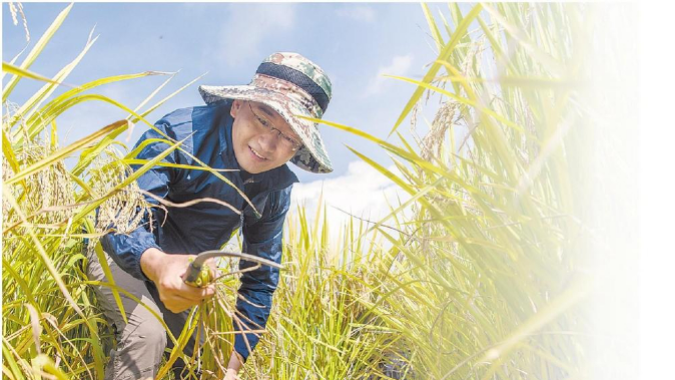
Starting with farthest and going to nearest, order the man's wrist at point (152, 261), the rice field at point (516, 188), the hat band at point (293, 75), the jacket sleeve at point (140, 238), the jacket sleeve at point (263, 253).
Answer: the jacket sleeve at point (263, 253)
the hat band at point (293, 75)
the jacket sleeve at point (140, 238)
the man's wrist at point (152, 261)
the rice field at point (516, 188)

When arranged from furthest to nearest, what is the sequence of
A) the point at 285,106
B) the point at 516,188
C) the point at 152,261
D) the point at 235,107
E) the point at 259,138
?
1. the point at 235,107
2. the point at 259,138
3. the point at 285,106
4. the point at 152,261
5. the point at 516,188

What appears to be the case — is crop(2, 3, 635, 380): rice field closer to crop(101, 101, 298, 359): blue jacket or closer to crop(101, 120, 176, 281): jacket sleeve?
crop(101, 120, 176, 281): jacket sleeve

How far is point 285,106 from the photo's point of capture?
4.99 ft

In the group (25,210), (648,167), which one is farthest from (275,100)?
(648,167)

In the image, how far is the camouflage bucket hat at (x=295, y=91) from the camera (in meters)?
1.53

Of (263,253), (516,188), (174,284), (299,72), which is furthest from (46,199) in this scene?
(263,253)

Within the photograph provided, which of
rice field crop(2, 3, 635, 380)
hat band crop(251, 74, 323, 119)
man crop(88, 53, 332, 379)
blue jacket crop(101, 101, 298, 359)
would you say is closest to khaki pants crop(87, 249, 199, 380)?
man crop(88, 53, 332, 379)

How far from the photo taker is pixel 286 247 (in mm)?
2547

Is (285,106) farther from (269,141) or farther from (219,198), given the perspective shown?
(219,198)

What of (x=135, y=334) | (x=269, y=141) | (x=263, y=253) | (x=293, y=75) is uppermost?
(x=293, y=75)

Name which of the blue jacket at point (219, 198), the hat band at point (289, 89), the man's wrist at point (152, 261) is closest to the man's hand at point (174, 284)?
the man's wrist at point (152, 261)

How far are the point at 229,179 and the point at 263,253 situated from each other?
1.34ft

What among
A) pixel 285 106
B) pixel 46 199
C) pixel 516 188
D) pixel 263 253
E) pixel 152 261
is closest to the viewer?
pixel 516 188

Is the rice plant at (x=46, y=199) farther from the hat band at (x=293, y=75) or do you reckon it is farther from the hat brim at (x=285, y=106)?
the hat band at (x=293, y=75)
